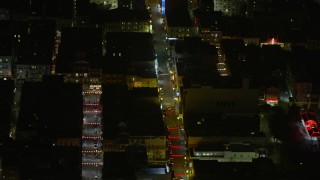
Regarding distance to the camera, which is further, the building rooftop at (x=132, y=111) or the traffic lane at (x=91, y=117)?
the traffic lane at (x=91, y=117)

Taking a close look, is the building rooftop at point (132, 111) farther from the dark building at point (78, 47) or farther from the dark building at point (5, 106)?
Result: the dark building at point (5, 106)

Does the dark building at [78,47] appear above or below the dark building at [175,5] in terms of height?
below

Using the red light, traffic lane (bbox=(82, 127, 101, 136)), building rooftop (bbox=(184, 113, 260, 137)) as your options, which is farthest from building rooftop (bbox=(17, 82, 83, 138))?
the red light

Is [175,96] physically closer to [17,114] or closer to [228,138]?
[228,138]

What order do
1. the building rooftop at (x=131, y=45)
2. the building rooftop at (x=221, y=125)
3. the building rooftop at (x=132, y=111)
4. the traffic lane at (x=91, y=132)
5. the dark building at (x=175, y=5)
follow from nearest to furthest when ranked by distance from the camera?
1. the building rooftop at (x=132, y=111)
2. the traffic lane at (x=91, y=132)
3. the building rooftop at (x=221, y=125)
4. the building rooftop at (x=131, y=45)
5. the dark building at (x=175, y=5)

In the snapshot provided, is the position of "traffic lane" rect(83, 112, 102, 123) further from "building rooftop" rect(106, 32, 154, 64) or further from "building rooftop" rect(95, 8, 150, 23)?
"building rooftop" rect(95, 8, 150, 23)

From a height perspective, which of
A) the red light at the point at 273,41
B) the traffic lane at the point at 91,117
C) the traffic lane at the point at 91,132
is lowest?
the traffic lane at the point at 91,132

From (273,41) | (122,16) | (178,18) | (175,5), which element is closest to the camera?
(273,41)

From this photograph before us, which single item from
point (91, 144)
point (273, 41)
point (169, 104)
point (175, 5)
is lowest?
point (91, 144)

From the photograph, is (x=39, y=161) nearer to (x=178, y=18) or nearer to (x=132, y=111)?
(x=132, y=111)

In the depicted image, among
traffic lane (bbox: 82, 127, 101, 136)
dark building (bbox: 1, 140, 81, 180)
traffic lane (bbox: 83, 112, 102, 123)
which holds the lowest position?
dark building (bbox: 1, 140, 81, 180)

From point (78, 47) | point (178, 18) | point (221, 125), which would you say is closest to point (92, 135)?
point (221, 125)

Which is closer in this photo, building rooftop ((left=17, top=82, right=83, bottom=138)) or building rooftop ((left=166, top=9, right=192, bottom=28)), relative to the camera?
building rooftop ((left=17, top=82, right=83, bottom=138))

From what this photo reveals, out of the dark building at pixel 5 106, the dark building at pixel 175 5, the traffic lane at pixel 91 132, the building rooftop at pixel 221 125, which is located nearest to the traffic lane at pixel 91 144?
the traffic lane at pixel 91 132
